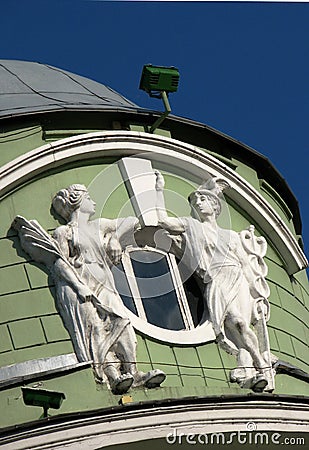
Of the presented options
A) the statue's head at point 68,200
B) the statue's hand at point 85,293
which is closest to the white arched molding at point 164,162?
the statue's head at point 68,200

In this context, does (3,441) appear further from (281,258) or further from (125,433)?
(281,258)

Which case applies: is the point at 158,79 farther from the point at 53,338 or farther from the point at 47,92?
the point at 53,338

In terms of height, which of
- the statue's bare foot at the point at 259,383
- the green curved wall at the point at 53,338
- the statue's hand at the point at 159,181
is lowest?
the statue's bare foot at the point at 259,383

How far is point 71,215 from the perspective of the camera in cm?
2095

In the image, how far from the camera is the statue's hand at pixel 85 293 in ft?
66.4

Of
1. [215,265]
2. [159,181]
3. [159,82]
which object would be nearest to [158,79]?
[159,82]

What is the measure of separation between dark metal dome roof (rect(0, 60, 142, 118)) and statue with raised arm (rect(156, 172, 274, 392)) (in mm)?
1616

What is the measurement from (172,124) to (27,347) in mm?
3707

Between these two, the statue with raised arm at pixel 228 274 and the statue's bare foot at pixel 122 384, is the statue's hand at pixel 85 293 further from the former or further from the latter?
the statue with raised arm at pixel 228 274

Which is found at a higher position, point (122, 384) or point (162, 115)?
point (162, 115)

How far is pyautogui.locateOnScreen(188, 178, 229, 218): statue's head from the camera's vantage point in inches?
858

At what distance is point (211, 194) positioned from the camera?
2184 cm

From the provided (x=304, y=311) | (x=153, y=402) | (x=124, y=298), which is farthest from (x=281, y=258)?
(x=153, y=402)

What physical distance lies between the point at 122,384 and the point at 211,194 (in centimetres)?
312
